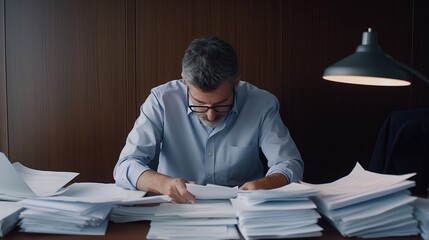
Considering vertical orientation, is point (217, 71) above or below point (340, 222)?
above

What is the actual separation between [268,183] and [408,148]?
2.59 ft

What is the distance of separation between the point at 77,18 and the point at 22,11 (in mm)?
319

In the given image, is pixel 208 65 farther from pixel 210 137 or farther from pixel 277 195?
pixel 277 195

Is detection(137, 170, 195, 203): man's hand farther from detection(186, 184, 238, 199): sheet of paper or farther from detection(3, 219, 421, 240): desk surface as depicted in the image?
detection(3, 219, 421, 240): desk surface

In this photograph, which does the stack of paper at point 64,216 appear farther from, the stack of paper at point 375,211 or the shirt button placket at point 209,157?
the shirt button placket at point 209,157

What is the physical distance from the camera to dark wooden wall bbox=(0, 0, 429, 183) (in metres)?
2.46

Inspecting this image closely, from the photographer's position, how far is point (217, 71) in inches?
63.2

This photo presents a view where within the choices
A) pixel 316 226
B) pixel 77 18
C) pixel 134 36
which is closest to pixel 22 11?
pixel 77 18

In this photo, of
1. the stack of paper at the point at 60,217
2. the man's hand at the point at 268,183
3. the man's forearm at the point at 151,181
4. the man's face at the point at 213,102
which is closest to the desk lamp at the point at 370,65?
the man's hand at the point at 268,183

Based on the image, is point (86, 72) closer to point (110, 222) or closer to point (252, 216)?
point (110, 222)

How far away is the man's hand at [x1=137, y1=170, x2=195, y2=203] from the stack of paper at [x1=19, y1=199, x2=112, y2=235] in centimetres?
25

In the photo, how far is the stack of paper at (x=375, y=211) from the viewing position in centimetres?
108

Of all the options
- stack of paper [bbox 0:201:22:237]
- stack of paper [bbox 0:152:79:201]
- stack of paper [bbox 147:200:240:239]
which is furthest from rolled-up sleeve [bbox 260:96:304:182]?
stack of paper [bbox 0:201:22:237]

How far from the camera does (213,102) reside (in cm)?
170
